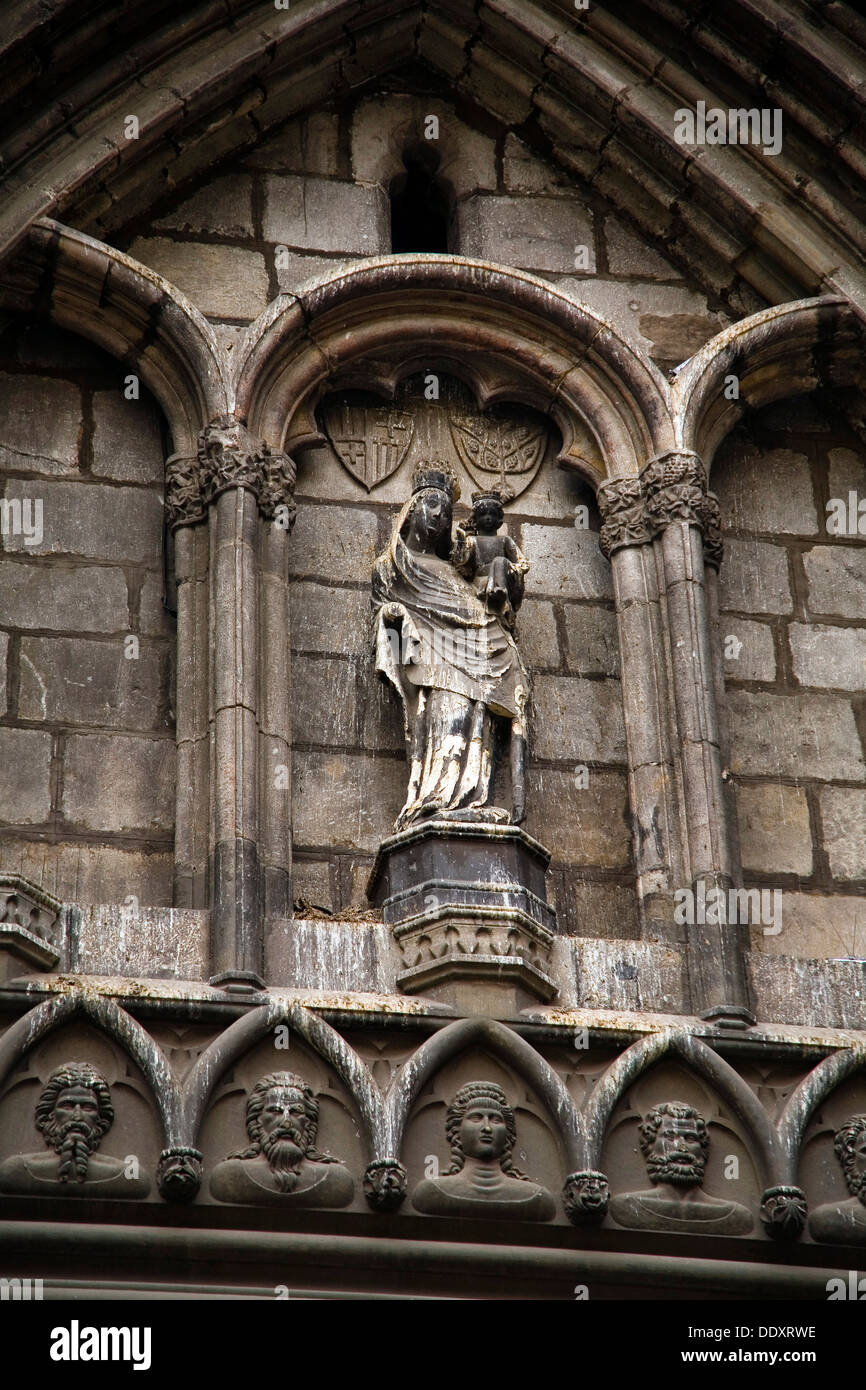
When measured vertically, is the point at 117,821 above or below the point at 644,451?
below

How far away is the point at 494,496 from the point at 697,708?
1.15 metres

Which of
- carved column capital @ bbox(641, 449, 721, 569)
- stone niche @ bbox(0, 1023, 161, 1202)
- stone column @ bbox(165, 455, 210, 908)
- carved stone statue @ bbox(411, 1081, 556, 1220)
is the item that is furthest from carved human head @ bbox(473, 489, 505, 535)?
stone niche @ bbox(0, 1023, 161, 1202)

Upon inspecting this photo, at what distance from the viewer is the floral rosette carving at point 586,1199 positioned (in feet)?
30.7

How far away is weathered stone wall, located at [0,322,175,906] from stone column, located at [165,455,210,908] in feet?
0.52

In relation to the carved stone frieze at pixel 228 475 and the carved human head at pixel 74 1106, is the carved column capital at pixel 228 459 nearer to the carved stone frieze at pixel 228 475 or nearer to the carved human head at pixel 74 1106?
the carved stone frieze at pixel 228 475

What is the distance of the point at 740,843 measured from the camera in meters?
10.9

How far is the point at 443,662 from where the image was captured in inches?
418

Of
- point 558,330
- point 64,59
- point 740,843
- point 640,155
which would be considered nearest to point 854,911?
point 740,843

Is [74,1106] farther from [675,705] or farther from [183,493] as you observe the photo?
[675,705]

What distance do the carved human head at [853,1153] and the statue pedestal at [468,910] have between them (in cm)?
107

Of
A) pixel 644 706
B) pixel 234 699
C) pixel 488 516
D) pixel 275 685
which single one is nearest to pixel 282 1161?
pixel 234 699
